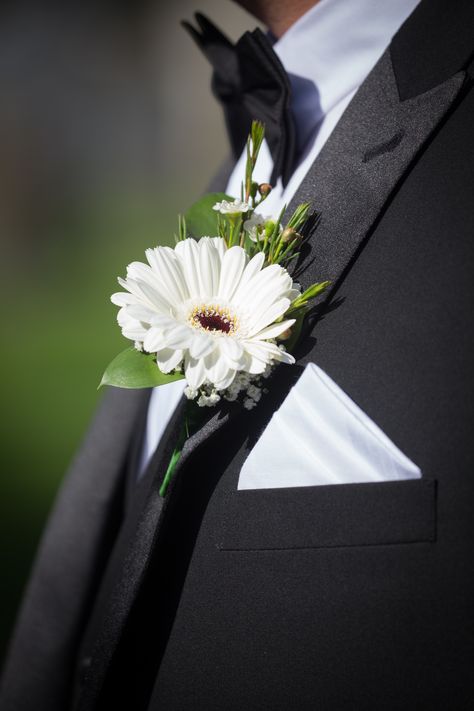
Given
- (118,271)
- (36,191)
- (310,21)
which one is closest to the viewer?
(310,21)

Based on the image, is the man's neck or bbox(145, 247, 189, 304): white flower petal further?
the man's neck

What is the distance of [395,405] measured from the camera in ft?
2.14

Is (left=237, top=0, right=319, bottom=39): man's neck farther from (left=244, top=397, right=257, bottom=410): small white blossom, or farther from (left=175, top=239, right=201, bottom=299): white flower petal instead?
(left=244, top=397, right=257, bottom=410): small white blossom

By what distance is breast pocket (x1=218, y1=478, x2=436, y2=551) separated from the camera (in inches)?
24.8

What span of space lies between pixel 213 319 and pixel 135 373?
105 mm

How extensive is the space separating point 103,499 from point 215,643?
608mm

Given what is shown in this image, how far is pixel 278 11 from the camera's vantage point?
1059mm

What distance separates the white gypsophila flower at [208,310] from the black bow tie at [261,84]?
28 centimetres

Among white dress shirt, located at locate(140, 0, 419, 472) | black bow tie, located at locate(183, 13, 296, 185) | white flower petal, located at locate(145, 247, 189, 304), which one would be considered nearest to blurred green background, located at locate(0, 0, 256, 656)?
black bow tie, located at locate(183, 13, 296, 185)

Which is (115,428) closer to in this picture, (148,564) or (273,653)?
(148,564)

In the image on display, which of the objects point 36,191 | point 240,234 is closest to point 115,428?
point 240,234

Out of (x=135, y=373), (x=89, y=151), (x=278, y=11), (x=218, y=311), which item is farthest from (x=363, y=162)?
(x=89, y=151)

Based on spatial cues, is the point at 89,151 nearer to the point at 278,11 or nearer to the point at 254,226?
the point at 278,11

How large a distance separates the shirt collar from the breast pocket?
0.55m
